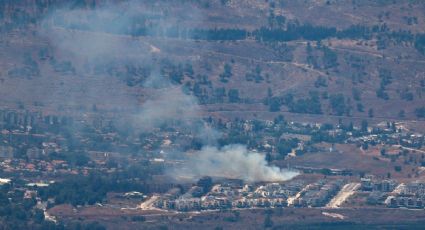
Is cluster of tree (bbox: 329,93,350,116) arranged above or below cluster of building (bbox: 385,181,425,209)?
above

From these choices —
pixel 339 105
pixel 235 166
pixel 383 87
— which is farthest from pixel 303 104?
pixel 235 166

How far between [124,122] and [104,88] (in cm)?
1028

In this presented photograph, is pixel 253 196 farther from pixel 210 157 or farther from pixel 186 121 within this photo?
pixel 186 121

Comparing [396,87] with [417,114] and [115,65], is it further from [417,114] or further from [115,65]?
[115,65]

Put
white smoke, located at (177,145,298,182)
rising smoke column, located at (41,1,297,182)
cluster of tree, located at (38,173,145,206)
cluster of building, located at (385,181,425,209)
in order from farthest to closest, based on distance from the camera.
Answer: rising smoke column, located at (41,1,297,182), white smoke, located at (177,145,298,182), cluster of building, located at (385,181,425,209), cluster of tree, located at (38,173,145,206)

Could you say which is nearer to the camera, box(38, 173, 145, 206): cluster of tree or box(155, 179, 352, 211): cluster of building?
box(38, 173, 145, 206): cluster of tree

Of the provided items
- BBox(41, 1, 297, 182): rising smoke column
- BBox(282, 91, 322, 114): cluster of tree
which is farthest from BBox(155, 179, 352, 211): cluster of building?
BBox(282, 91, 322, 114): cluster of tree

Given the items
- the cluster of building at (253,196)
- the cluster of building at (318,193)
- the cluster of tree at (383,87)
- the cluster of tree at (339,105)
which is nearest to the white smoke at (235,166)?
the cluster of building at (253,196)

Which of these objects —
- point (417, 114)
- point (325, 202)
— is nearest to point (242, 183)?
point (325, 202)

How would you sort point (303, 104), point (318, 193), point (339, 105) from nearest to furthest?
point (318, 193), point (303, 104), point (339, 105)

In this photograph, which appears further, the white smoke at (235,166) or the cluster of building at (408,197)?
the white smoke at (235,166)

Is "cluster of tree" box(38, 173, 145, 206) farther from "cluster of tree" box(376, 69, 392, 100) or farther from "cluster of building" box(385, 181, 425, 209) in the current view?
"cluster of tree" box(376, 69, 392, 100)

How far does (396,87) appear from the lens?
7790 inches

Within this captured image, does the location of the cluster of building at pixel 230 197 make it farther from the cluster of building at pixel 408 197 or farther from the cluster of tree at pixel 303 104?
the cluster of tree at pixel 303 104
